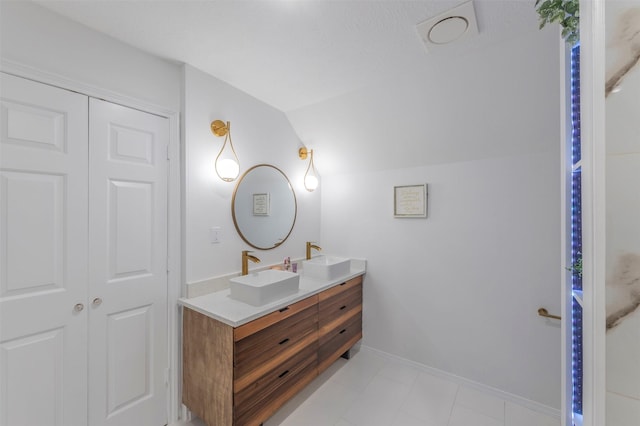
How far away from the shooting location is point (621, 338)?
614 mm

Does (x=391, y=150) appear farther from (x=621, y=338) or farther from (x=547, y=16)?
(x=621, y=338)

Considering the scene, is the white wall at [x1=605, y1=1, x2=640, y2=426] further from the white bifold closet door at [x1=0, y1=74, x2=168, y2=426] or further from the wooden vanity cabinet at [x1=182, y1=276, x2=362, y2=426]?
the white bifold closet door at [x1=0, y1=74, x2=168, y2=426]

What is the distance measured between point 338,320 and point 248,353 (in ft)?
3.18

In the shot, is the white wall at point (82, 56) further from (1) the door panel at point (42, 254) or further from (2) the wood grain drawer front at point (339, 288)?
(2) the wood grain drawer front at point (339, 288)

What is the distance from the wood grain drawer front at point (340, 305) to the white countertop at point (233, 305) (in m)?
Answer: 0.17

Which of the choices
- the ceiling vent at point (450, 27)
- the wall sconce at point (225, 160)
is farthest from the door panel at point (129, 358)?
the ceiling vent at point (450, 27)

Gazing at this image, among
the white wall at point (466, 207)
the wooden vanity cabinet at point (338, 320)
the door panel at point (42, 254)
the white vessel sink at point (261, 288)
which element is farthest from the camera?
the wooden vanity cabinet at point (338, 320)

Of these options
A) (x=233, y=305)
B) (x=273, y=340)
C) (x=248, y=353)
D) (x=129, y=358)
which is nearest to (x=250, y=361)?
(x=248, y=353)

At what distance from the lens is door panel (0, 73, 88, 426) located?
1.21m

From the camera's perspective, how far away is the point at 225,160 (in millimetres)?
1959

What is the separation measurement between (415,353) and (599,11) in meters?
2.49

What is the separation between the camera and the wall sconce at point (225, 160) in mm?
1941

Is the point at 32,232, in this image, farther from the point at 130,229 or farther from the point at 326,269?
the point at 326,269

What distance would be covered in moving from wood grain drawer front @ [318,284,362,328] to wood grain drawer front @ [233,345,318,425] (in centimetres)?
25
